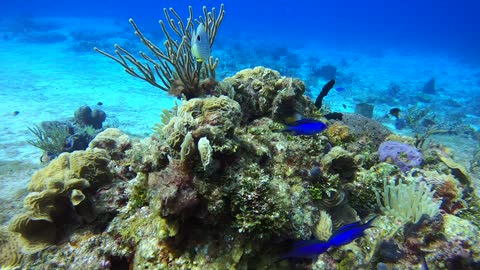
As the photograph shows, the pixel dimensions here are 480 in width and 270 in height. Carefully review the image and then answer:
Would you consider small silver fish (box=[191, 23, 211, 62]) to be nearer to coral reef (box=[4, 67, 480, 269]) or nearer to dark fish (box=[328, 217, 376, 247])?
coral reef (box=[4, 67, 480, 269])

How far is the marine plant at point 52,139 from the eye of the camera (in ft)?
29.0

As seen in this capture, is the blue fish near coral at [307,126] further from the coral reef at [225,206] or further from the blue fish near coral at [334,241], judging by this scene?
→ the blue fish near coral at [334,241]

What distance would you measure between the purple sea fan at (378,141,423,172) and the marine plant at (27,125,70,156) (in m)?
10.0

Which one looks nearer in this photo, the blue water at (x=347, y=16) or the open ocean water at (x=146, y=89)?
the open ocean water at (x=146, y=89)

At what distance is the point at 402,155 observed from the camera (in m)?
5.11

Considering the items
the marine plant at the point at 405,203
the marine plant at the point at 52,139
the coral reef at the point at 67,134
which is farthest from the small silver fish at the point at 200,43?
the marine plant at the point at 52,139

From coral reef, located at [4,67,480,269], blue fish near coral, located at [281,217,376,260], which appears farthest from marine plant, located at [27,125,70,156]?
blue fish near coral, located at [281,217,376,260]

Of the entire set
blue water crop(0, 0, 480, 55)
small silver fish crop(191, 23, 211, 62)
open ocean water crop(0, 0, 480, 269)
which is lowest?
open ocean water crop(0, 0, 480, 269)

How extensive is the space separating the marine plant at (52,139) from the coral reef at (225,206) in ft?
21.2

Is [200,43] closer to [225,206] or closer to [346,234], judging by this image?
[225,206]

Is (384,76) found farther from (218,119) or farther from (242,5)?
(242,5)

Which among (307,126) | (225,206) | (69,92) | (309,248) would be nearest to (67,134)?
(69,92)

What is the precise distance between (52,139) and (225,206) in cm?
932

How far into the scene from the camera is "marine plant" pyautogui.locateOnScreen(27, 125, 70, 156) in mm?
8836
